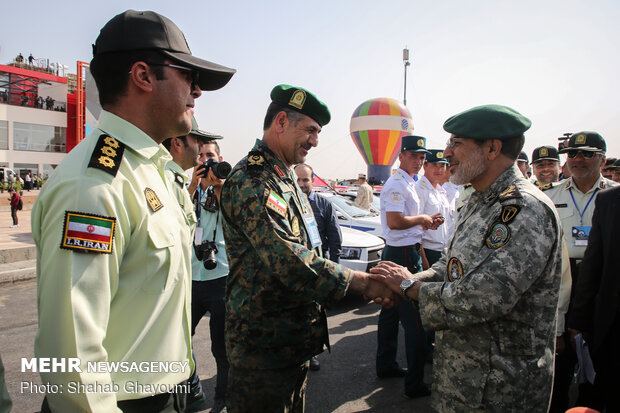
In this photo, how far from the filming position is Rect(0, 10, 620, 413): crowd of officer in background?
1.07 metres

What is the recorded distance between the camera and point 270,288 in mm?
1962

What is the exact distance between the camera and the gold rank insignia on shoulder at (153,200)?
4.15 ft

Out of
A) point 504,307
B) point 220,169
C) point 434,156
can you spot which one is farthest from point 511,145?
point 434,156

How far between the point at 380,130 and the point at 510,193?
30.6 meters

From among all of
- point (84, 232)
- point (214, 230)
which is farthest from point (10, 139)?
point (84, 232)

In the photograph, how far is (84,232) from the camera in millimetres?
1025

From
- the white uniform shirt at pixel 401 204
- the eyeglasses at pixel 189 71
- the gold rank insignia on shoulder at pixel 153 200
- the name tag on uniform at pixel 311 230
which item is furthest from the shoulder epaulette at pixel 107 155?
the white uniform shirt at pixel 401 204

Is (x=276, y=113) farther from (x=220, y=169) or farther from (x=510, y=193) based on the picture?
(x=510, y=193)

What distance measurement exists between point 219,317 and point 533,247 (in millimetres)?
2502

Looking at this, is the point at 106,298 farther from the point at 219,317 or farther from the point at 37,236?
the point at 219,317

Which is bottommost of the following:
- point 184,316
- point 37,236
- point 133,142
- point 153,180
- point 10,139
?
point 184,316

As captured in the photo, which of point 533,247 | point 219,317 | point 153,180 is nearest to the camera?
point 153,180

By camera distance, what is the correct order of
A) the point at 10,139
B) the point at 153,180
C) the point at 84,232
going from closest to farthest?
1. the point at 84,232
2. the point at 153,180
3. the point at 10,139

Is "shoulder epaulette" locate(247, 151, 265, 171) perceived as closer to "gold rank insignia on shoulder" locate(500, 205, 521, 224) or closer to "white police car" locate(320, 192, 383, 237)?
"gold rank insignia on shoulder" locate(500, 205, 521, 224)
